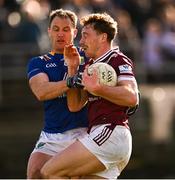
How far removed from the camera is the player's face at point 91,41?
32.6 feet

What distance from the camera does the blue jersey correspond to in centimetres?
1062

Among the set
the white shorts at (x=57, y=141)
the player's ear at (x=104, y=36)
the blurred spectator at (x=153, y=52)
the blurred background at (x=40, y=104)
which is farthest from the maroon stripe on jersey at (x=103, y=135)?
the blurred spectator at (x=153, y=52)

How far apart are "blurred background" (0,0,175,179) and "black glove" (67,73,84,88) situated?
7.23m

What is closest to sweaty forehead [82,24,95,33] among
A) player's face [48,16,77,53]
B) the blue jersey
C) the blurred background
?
the blue jersey

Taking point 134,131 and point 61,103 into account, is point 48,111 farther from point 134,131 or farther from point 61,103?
point 134,131

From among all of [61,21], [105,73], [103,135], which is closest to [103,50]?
[105,73]

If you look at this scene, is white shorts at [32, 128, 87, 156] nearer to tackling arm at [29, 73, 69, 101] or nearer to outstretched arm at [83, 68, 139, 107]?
tackling arm at [29, 73, 69, 101]

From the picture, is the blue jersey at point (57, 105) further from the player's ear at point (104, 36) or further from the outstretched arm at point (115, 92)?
the outstretched arm at point (115, 92)

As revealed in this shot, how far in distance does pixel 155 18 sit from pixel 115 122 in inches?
394

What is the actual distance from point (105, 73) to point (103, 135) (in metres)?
0.62

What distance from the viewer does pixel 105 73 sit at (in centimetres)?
964

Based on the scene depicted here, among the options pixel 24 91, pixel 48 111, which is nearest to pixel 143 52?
pixel 24 91

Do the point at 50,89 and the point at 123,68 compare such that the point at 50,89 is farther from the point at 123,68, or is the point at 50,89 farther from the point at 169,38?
the point at 169,38

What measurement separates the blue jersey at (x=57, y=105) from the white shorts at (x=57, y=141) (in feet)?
0.16
